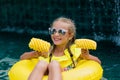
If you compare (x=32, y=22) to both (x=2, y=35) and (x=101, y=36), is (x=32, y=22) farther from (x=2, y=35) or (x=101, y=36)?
(x=101, y=36)

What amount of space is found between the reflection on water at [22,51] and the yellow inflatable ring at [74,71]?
42.8 inches

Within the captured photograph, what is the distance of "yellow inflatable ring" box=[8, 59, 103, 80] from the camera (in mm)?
4480

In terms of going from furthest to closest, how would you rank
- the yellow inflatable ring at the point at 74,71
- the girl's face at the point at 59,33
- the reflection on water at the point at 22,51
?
the reflection on water at the point at 22,51 → the girl's face at the point at 59,33 → the yellow inflatable ring at the point at 74,71

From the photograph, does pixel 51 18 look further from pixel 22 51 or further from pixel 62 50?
pixel 62 50

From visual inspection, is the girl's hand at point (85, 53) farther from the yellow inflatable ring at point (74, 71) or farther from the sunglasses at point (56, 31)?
the sunglasses at point (56, 31)

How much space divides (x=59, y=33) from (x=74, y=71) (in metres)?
0.47

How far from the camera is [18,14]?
9453 millimetres

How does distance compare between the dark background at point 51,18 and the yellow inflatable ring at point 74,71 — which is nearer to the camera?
the yellow inflatable ring at point 74,71

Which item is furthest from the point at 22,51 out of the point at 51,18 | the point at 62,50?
the point at 62,50

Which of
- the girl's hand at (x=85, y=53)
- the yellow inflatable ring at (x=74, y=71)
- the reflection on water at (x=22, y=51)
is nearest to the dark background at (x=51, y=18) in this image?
the reflection on water at (x=22, y=51)

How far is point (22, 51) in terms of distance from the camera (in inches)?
287

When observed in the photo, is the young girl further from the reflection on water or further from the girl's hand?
the reflection on water

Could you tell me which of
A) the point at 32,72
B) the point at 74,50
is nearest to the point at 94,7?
the point at 74,50

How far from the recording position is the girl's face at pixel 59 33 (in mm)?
4750
